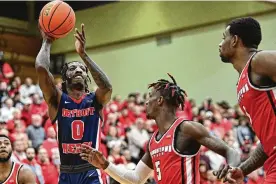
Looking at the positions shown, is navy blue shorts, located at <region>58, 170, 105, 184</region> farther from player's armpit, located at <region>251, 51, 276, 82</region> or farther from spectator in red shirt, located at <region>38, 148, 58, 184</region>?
spectator in red shirt, located at <region>38, 148, 58, 184</region>

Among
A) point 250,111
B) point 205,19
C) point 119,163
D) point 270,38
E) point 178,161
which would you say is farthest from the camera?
point 205,19

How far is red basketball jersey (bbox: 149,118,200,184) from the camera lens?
16.1 feet

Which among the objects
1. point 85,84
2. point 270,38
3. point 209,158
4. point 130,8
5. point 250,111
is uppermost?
point 130,8

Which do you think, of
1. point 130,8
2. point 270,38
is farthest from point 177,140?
point 130,8

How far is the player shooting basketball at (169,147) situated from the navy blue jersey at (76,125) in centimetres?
68

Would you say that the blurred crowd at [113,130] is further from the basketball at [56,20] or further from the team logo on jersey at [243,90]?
the team logo on jersey at [243,90]

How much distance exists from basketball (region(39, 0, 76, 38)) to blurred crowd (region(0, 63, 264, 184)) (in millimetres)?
4118

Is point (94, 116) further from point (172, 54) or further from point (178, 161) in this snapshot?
point (172, 54)

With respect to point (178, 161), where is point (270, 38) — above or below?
above

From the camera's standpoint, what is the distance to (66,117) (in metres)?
5.94

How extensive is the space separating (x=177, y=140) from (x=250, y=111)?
1.03 metres

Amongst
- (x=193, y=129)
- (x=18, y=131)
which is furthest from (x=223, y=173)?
(x=18, y=131)

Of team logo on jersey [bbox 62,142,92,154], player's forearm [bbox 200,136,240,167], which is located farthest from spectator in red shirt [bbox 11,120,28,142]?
player's forearm [bbox 200,136,240,167]

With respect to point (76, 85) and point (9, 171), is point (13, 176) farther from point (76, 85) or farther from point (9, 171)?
point (76, 85)
